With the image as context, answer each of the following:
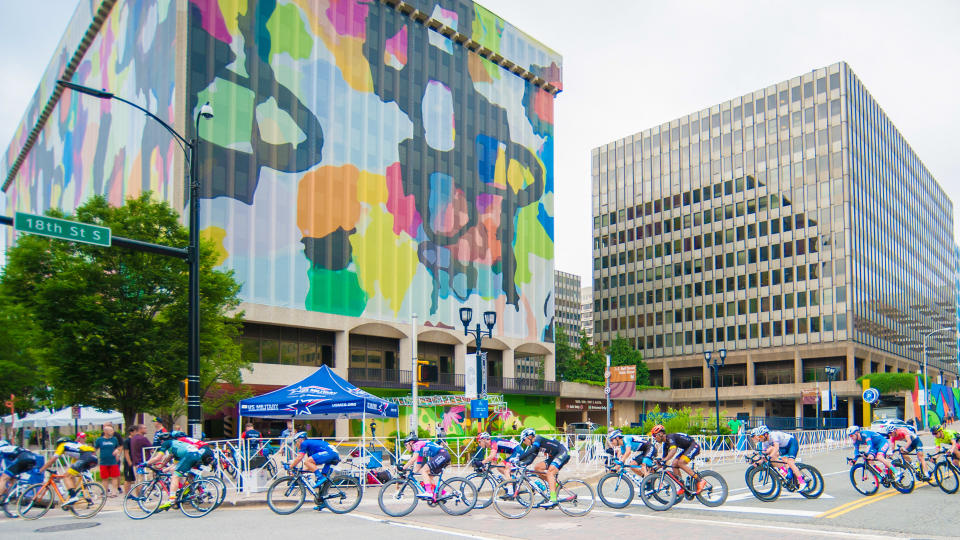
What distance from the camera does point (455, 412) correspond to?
56.6m

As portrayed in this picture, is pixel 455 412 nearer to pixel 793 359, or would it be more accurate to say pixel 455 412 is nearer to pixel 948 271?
pixel 793 359

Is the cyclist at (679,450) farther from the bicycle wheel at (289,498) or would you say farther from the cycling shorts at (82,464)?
the cycling shorts at (82,464)

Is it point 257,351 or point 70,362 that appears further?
point 257,351

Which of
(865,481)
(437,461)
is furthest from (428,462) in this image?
(865,481)

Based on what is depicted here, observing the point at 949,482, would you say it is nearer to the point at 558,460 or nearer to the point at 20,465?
the point at 558,460

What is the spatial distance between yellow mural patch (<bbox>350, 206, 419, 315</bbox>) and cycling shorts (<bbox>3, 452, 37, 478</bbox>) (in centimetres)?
3741

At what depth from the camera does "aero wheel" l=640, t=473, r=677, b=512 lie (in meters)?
16.3

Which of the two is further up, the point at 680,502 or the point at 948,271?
the point at 948,271

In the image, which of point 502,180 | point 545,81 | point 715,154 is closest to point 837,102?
point 715,154

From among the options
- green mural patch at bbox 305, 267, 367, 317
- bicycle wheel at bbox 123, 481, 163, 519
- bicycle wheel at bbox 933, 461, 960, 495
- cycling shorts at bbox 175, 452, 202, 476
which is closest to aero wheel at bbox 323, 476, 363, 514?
cycling shorts at bbox 175, 452, 202, 476

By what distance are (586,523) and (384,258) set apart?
41702 millimetres

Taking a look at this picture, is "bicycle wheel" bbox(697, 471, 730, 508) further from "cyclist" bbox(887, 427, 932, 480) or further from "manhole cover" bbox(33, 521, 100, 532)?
"manhole cover" bbox(33, 521, 100, 532)

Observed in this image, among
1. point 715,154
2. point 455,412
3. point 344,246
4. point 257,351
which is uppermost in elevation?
point 715,154

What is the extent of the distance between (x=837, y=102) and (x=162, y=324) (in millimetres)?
81173
